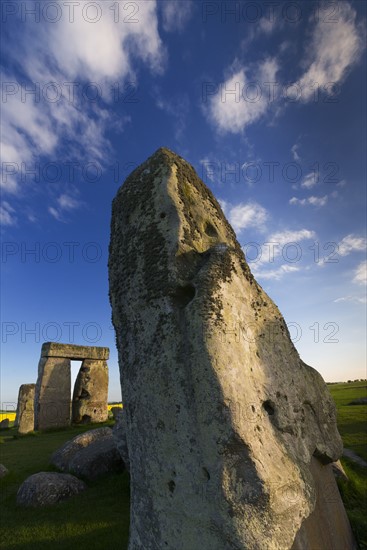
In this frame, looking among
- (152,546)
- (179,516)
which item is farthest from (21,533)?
(179,516)

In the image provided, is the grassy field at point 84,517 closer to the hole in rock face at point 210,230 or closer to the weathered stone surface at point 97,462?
the weathered stone surface at point 97,462

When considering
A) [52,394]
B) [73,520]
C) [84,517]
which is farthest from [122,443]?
[52,394]

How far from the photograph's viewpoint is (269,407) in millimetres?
2982

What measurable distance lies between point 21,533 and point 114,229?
4866 millimetres

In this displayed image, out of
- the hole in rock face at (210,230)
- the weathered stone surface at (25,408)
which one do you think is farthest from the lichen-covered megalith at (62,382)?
the hole in rock face at (210,230)

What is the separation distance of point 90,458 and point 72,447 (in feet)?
4.05

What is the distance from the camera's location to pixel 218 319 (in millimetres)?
2846

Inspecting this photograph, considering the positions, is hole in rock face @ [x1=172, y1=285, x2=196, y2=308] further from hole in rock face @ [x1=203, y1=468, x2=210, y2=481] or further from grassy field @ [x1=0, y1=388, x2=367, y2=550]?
grassy field @ [x1=0, y1=388, x2=367, y2=550]

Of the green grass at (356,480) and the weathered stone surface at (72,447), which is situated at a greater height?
the weathered stone surface at (72,447)

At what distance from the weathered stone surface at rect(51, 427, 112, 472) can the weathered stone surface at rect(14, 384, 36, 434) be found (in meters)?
15.6

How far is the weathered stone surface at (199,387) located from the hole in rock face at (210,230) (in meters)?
0.05

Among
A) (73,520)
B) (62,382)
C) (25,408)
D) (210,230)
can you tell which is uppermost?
(210,230)

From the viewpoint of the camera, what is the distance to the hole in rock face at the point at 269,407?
2945 mm

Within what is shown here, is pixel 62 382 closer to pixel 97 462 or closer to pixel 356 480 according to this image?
pixel 97 462
